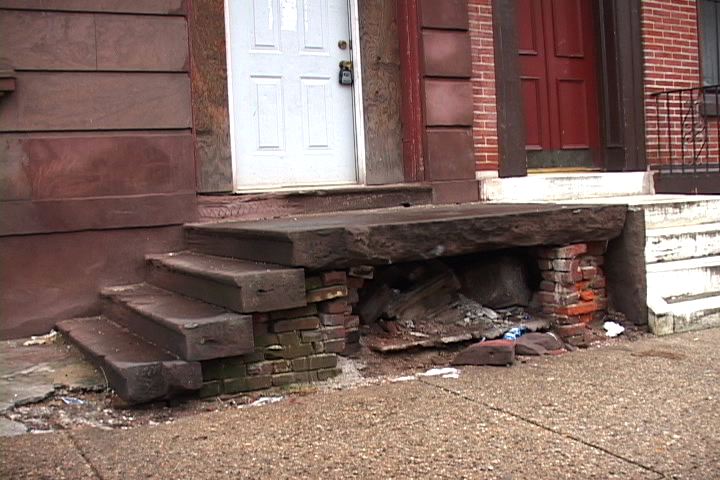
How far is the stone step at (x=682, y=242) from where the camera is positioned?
5.98 metres

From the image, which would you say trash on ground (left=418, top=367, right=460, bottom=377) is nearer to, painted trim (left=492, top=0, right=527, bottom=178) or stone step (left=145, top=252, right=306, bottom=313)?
stone step (left=145, top=252, right=306, bottom=313)

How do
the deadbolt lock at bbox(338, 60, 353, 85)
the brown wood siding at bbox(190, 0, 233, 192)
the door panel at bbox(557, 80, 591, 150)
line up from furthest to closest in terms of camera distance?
1. the door panel at bbox(557, 80, 591, 150)
2. the deadbolt lock at bbox(338, 60, 353, 85)
3. the brown wood siding at bbox(190, 0, 233, 192)

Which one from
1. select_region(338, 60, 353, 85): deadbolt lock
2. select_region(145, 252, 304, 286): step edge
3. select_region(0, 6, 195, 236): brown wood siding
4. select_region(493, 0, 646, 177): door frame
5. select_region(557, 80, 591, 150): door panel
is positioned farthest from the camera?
select_region(557, 80, 591, 150): door panel

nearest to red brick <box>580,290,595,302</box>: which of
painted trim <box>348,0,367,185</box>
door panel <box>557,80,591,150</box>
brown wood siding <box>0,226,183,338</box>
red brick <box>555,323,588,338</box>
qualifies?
red brick <box>555,323,588,338</box>

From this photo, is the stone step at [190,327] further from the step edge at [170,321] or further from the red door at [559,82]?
the red door at [559,82]

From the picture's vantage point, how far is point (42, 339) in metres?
5.72

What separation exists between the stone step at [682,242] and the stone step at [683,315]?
0.32 metres

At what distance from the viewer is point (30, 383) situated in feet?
15.5

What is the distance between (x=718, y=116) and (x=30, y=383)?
7.39 m

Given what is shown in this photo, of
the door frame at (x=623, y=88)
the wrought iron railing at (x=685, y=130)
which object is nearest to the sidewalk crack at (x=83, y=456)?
the door frame at (x=623, y=88)

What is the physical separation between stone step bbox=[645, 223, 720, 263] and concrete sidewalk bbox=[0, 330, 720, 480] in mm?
1280

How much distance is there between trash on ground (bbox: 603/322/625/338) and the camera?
5.91 meters

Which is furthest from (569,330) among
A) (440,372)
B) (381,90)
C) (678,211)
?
(381,90)

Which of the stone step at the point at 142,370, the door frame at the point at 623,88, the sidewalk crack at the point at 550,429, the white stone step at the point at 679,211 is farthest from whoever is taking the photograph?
the door frame at the point at 623,88
